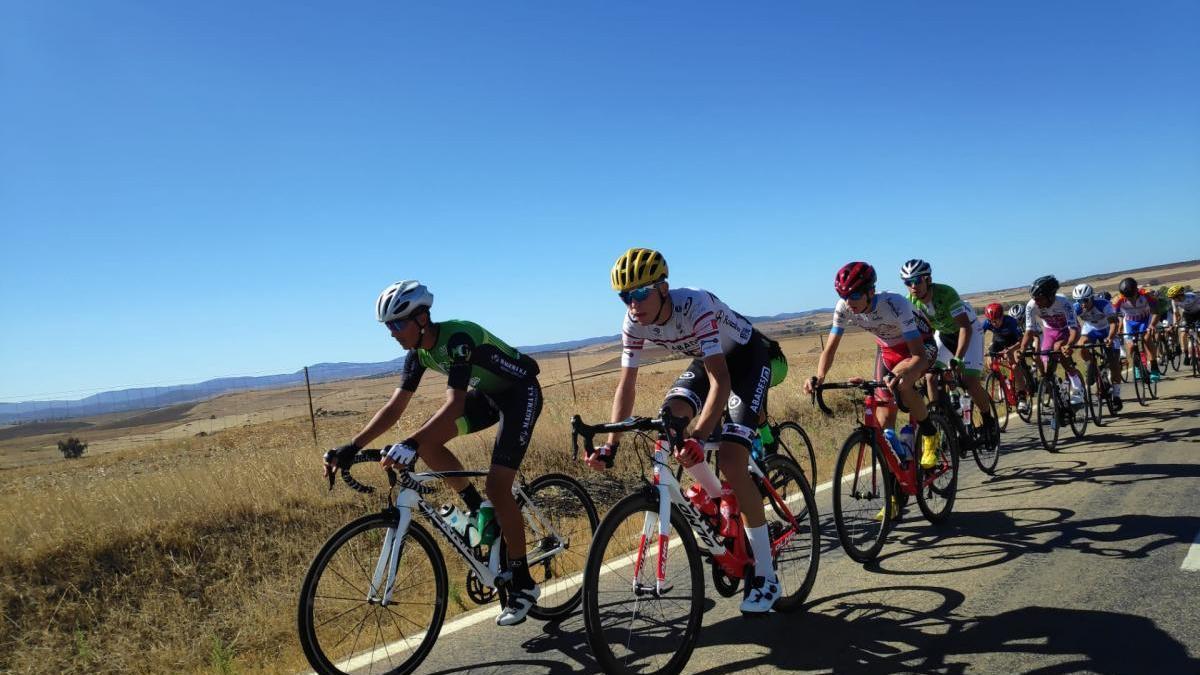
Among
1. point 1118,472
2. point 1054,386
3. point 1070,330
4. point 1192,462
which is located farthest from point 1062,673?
point 1070,330

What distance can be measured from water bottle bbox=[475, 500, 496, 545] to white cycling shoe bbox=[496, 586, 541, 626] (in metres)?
0.34

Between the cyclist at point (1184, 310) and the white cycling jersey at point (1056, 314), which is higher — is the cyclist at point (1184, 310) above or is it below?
below

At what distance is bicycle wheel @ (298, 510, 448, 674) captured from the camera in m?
3.66

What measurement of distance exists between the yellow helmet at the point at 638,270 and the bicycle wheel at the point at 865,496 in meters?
1.96

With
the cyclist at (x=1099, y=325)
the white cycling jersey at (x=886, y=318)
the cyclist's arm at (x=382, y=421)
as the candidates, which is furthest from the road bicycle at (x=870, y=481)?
the cyclist at (x=1099, y=325)

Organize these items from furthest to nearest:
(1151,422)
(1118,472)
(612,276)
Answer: (1151,422), (1118,472), (612,276)

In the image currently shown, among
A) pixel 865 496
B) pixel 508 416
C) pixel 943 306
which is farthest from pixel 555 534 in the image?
pixel 943 306

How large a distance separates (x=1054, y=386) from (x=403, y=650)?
27.2ft

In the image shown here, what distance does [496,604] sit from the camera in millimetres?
4895

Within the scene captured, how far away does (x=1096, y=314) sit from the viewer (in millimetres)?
11141

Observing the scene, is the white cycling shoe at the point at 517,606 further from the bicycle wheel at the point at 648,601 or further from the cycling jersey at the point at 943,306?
the cycling jersey at the point at 943,306

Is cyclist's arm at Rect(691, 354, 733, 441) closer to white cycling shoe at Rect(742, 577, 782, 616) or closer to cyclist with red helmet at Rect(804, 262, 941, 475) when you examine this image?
white cycling shoe at Rect(742, 577, 782, 616)

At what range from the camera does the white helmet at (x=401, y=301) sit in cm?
439

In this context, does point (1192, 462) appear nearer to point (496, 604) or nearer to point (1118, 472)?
point (1118, 472)
